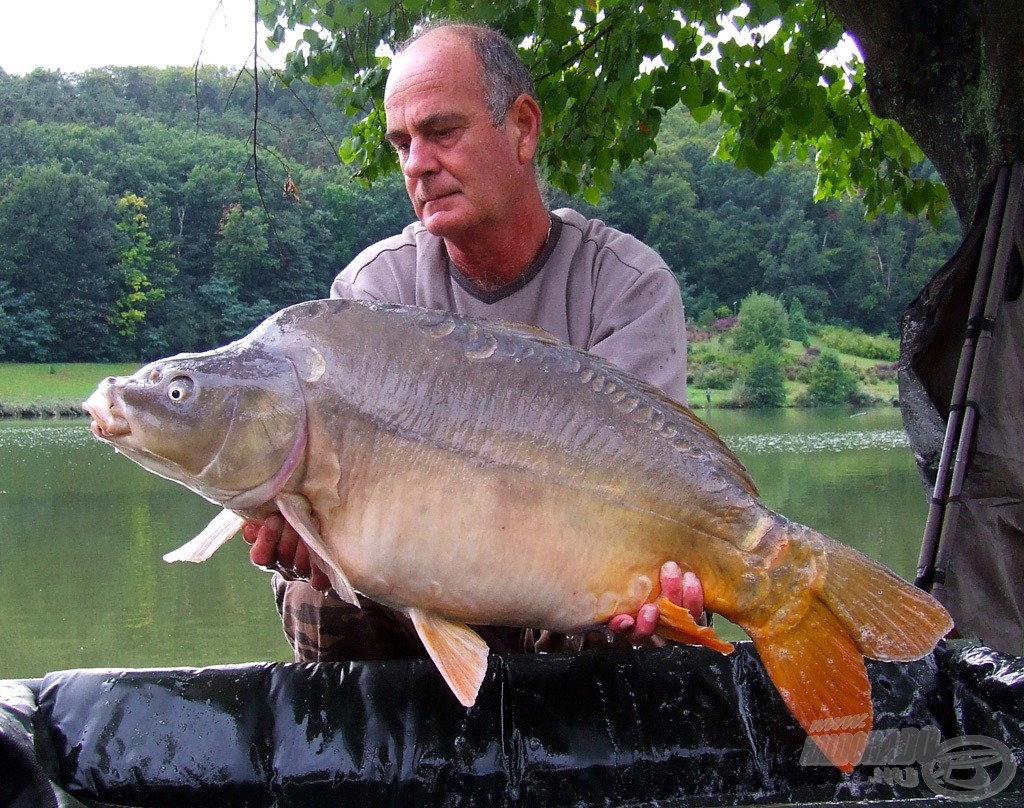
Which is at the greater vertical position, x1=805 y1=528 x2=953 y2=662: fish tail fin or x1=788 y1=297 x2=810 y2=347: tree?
x1=805 y1=528 x2=953 y2=662: fish tail fin

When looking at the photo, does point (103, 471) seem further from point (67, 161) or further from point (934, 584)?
point (67, 161)

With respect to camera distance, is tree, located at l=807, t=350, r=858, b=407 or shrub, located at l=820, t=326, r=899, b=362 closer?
tree, located at l=807, t=350, r=858, b=407

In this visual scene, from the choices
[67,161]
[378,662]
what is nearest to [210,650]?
[378,662]

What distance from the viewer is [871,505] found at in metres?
9.92

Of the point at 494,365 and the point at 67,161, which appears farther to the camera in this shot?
the point at 67,161

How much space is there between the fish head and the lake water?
3.72 meters

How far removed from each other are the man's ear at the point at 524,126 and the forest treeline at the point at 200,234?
26479 mm

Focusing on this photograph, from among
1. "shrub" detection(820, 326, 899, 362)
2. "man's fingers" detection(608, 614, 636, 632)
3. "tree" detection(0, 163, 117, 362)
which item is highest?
"man's fingers" detection(608, 614, 636, 632)

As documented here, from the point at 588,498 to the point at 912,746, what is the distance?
781 millimetres

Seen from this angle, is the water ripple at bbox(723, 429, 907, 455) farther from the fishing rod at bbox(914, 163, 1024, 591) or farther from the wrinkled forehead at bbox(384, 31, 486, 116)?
the wrinkled forehead at bbox(384, 31, 486, 116)

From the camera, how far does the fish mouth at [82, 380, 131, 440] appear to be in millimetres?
1431

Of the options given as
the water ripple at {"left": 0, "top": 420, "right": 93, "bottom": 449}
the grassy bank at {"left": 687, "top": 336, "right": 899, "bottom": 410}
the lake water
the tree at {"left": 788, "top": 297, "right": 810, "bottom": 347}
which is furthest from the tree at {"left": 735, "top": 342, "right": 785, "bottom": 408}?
the water ripple at {"left": 0, "top": 420, "right": 93, "bottom": 449}

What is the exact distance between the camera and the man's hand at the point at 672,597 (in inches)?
59.2

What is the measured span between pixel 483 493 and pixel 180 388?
46cm
